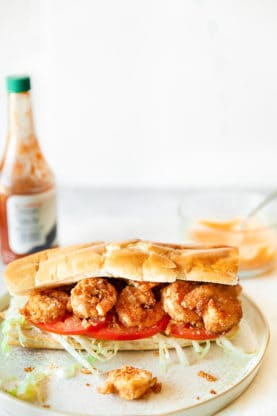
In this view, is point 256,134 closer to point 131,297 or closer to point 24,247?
point 24,247

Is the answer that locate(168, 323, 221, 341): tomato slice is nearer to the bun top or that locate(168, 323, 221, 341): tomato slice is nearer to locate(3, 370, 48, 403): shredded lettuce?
the bun top

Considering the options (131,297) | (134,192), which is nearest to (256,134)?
(134,192)

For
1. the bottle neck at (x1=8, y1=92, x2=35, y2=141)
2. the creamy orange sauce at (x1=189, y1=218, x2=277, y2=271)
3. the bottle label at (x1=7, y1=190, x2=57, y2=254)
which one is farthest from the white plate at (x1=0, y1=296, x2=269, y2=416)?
the bottle neck at (x1=8, y1=92, x2=35, y2=141)

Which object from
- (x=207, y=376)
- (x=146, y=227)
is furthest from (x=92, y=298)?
(x=146, y=227)

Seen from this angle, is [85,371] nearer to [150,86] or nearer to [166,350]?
[166,350]

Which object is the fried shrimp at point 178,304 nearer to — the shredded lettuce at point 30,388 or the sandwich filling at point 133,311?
the sandwich filling at point 133,311

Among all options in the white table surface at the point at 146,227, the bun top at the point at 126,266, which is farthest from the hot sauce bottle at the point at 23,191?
the bun top at the point at 126,266
